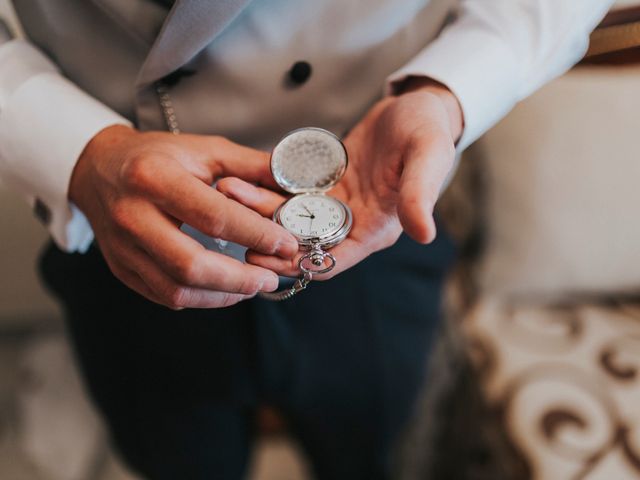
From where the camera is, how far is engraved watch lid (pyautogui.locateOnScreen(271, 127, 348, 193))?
0.73m

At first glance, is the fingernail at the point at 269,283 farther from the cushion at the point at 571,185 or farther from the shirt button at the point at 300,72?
the cushion at the point at 571,185

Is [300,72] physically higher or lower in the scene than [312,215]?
higher

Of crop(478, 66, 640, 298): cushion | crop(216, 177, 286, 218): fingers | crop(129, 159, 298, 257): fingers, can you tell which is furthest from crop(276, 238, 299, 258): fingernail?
crop(478, 66, 640, 298): cushion

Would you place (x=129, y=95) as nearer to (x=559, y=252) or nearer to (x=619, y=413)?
(x=559, y=252)

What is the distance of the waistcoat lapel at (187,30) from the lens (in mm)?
622

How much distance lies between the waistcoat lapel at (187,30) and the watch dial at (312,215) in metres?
0.22

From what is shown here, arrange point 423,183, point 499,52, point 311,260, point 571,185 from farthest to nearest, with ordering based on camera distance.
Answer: point 571,185 → point 499,52 → point 311,260 → point 423,183

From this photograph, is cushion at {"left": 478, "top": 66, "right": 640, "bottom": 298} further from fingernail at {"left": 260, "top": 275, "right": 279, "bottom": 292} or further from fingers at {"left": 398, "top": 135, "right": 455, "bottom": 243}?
fingernail at {"left": 260, "top": 275, "right": 279, "bottom": 292}

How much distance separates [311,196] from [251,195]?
88mm

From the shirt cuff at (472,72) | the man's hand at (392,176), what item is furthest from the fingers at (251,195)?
the shirt cuff at (472,72)

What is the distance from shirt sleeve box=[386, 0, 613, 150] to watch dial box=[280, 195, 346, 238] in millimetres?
187

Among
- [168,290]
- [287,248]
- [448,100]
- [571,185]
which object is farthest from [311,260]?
[571,185]

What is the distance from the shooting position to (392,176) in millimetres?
656

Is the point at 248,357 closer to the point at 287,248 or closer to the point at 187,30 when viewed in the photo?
the point at 287,248
